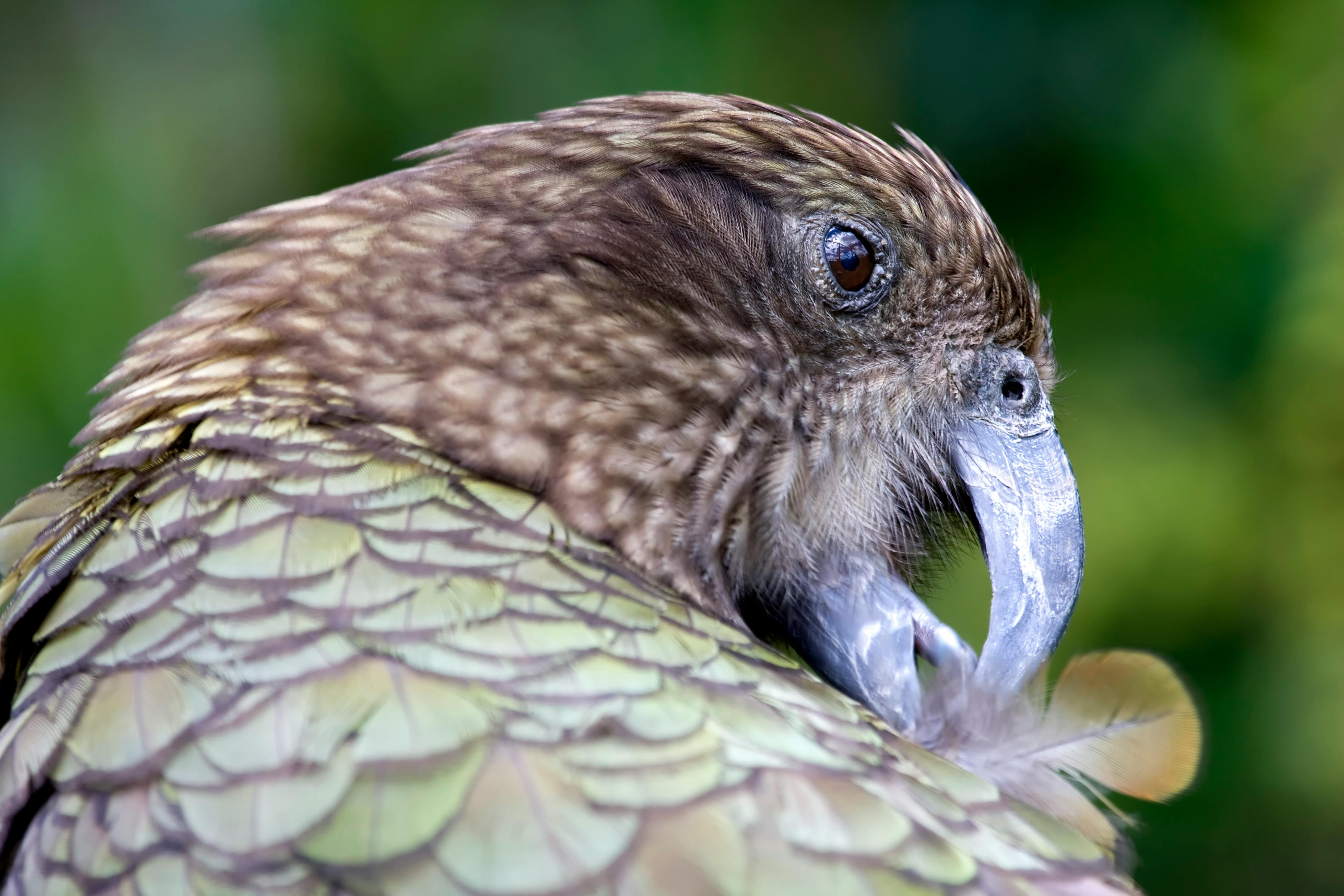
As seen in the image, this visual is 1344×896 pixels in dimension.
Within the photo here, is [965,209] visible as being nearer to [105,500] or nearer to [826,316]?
[826,316]

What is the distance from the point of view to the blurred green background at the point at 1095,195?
10.3 feet

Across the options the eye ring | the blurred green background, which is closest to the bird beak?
the eye ring

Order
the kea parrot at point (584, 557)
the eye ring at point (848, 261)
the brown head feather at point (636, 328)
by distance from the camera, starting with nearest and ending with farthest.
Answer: the kea parrot at point (584, 557) < the brown head feather at point (636, 328) < the eye ring at point (848, 261)

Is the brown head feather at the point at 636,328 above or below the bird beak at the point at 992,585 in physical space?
above

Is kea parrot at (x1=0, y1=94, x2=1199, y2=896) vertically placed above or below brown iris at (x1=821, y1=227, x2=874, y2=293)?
below

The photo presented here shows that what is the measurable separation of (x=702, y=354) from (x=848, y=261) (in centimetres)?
21

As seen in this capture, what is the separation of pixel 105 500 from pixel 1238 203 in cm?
303

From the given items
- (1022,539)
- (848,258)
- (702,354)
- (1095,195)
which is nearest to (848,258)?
(848,258)

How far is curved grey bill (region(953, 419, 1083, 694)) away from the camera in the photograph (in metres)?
1.41

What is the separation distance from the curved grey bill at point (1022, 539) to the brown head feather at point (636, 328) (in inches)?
2.7

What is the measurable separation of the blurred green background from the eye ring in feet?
5.55

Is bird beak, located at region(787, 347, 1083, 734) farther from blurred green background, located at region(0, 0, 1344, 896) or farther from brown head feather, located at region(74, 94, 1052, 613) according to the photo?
blurred green background, located at region(0, 0, 1344, 896)

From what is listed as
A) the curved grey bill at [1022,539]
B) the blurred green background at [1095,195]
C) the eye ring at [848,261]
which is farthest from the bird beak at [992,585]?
the blurred green background at [1095,195]

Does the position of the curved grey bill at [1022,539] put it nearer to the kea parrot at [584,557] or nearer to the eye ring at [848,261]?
the kea parrot at [584,557]
